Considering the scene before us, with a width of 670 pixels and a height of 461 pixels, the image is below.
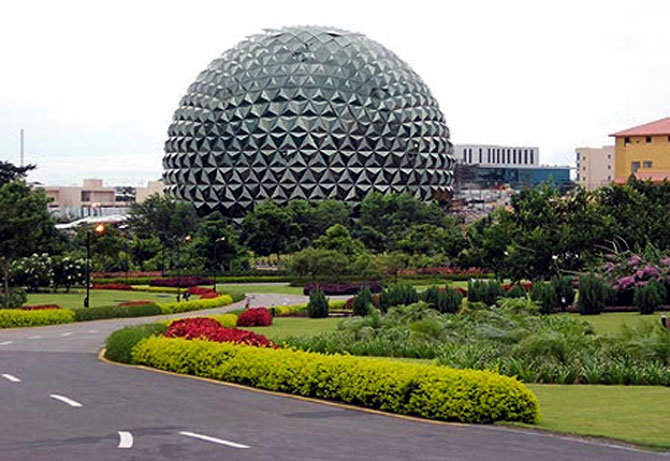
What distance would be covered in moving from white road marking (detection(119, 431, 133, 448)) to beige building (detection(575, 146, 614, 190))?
15916 cm

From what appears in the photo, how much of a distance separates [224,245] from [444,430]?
6830 cm

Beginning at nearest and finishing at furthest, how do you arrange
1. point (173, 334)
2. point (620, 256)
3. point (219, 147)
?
point (173, 334)
point (620, 256)
point (219, 147)

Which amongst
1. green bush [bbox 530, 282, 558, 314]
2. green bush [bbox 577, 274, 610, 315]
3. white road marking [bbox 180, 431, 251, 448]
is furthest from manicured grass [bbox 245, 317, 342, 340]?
white road marking [bbox 180, 431, 251, 448]

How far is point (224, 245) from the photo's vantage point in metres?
83.4

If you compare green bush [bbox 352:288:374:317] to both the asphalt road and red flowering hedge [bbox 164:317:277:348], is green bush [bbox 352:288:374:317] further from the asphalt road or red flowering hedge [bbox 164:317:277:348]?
the asphalt road

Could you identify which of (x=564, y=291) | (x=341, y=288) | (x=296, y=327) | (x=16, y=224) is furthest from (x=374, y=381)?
(x=341, y=288)

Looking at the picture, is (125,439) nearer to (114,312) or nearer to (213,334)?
(213,334)

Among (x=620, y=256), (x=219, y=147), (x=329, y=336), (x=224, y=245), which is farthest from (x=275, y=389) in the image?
(x=219, y=147)

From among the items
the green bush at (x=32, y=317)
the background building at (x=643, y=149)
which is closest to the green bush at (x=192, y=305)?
the green bush at (x=32, y=317)

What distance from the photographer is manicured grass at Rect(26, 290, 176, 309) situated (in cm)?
5694

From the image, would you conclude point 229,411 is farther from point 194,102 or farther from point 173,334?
point 194,102

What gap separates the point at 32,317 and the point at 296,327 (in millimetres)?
10471

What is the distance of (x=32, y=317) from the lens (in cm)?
4431

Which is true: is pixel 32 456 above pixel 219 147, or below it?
below
